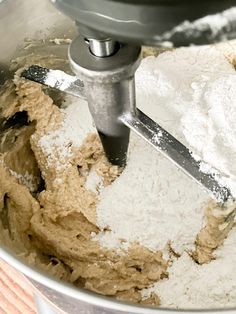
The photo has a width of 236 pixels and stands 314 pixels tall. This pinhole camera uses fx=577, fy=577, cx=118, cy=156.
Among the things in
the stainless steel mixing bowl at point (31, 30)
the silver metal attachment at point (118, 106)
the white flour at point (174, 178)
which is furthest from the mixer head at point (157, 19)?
the white flour at point (174, 178)

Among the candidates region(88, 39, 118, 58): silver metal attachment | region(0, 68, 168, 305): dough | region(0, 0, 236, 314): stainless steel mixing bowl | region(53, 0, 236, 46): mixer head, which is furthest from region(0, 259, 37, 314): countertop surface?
region(53, 0, 236, 46): mixer head

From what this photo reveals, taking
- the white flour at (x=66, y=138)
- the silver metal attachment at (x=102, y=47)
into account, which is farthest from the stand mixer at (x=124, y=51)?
the white flour at (x=66, y=138)

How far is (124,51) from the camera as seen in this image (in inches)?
21.5

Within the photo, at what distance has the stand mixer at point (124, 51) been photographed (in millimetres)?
389

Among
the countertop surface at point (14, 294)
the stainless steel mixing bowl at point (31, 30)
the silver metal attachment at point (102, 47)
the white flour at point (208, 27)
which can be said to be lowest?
the countertop surface at point (14, 294)

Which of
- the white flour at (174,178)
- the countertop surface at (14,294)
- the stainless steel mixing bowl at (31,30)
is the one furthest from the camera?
the countertop surface at (14,294)

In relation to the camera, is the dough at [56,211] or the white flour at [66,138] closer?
the dough at [56,211]

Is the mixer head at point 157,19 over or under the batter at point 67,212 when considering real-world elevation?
over

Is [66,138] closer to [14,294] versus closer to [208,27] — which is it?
[14,294]

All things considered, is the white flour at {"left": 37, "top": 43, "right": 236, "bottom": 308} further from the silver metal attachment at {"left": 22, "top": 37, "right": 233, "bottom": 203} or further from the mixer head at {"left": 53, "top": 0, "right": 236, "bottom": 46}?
the mixer head at {"left": 53, "top": 0, "right": 236, "bottom": 46}

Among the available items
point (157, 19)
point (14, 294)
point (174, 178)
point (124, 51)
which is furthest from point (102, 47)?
point (14, 294)

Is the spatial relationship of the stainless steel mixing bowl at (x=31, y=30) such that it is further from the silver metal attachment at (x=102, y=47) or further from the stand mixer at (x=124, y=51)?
the silver metal attachment at (x=102, y=47)

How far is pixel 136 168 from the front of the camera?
891 mm

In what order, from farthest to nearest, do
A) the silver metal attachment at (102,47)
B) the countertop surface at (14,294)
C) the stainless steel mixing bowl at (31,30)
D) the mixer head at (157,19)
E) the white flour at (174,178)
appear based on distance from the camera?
the countertop surface at (14,294)
the white flour at (174,178)
the stainless steel mixing bowl at (31,30)
the silver metal attachment at (102,47)
the mixer head at (157,19)
